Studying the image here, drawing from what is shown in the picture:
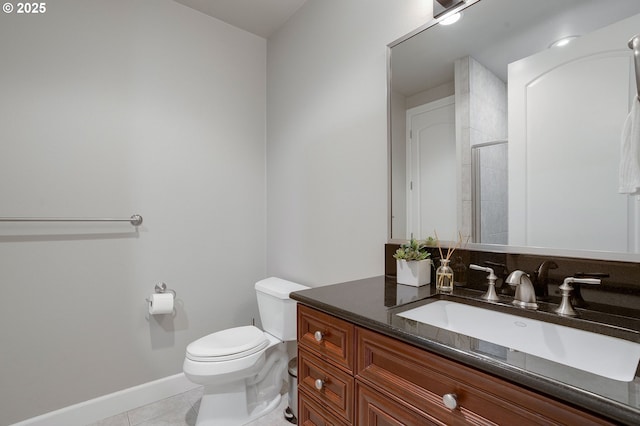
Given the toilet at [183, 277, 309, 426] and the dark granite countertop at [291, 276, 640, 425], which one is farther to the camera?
the toilet at [183, 277, 309, 426]

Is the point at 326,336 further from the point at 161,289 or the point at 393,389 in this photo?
the point at 161,289

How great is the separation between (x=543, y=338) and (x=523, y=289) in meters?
0.17

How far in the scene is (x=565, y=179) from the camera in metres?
0.97

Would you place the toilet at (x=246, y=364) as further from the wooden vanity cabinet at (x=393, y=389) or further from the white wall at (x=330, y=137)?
the wooden vanity cabinet at (x=393, y=389)

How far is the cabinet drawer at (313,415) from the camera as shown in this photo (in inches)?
38.8

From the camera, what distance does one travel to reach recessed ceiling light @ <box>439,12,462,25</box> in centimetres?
124

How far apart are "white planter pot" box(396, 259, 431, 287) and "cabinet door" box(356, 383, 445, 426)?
51 cm

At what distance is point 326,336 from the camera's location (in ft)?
3.35

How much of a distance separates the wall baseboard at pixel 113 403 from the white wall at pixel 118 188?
5cm

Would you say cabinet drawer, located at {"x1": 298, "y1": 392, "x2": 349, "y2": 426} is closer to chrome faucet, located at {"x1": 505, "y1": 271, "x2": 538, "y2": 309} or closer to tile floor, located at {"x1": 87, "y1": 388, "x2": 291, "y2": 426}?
chrome faucet, located at {"x1": 505, "y1": 271, "x2": 538, "y2": 309}

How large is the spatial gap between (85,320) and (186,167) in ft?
3.59

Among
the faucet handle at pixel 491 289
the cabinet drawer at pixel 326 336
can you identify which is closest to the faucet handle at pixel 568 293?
the faucet handle at pixel 491 289

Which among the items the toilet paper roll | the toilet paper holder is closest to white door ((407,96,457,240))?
the toilet paper roll

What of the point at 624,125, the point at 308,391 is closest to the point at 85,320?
the point at 308,391
